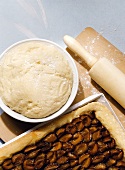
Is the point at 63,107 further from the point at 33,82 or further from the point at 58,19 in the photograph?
the point at 58,19

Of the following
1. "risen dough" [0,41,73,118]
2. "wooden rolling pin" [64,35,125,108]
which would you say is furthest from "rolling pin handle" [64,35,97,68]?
"risen dough" [0,41,73,118]

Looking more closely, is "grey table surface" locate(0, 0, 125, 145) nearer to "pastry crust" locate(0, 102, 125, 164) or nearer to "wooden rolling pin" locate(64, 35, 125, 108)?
"wooden rolling pin" locate(64, 35, 125, 108)

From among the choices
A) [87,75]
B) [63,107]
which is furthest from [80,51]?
[63,107]

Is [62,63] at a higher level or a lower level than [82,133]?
higher

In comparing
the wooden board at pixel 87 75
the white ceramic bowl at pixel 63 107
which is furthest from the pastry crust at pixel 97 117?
the wooden board at pixel 87 75

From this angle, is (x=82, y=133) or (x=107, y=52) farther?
(x=107, y=52)

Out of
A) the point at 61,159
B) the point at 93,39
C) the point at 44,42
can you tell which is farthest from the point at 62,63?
the point at 61,159

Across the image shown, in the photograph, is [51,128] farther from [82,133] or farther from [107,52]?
[107,52]
